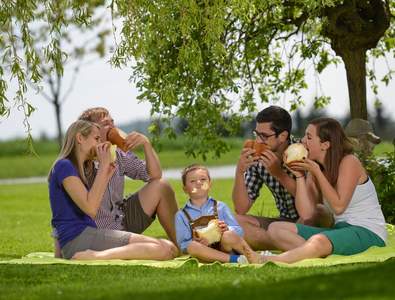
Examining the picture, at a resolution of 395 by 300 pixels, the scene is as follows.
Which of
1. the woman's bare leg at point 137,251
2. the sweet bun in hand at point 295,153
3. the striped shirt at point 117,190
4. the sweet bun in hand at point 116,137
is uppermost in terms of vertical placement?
the sweet bun in hand at point 116,137

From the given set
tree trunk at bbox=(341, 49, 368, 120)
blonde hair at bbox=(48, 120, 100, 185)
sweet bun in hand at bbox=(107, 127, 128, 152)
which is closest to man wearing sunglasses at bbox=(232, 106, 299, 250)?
sweet bun in hand at bbox=(107, 127, 128, 152)

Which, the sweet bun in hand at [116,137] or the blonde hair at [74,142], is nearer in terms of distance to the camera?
the blonde hair at [74,142]

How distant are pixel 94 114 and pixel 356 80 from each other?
5.12 meters

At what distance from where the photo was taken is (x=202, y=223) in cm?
788

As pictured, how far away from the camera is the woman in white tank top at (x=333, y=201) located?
7926 millimetres

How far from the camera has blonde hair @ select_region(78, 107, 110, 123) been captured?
8445mm

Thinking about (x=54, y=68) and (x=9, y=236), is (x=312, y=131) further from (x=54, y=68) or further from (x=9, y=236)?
(x=9, y=236)

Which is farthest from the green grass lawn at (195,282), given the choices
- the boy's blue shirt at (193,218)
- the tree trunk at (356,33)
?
the tree trunk at (356,33)

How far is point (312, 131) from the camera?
8.19m

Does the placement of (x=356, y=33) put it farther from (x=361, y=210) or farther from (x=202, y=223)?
(x=202, y=223)

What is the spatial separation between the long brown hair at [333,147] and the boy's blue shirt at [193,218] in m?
0.84

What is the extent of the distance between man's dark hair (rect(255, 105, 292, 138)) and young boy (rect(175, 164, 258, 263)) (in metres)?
0.95

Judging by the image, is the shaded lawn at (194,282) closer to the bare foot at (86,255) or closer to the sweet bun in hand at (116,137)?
the bare foot at (86,255)

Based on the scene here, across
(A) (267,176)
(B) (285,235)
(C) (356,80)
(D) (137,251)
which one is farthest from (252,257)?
(C) (356,80)
